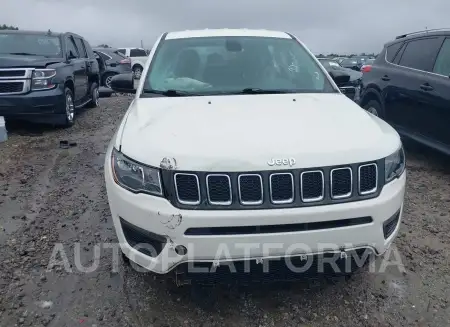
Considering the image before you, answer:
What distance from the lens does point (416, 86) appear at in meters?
5.44

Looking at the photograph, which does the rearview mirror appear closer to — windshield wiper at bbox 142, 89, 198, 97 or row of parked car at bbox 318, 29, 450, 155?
row of parked car at bbox 318, 29, 450, 155

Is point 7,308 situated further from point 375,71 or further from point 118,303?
point 375,71

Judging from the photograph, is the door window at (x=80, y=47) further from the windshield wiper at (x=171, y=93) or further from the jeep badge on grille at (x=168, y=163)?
the jeep badge on grille at (x=168, y=163)

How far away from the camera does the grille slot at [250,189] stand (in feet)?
7.24

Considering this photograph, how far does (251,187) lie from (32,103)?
5.80 meters

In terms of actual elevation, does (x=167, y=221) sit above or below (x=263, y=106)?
below

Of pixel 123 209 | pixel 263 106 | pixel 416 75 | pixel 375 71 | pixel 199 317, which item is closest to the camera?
pixel 123 209

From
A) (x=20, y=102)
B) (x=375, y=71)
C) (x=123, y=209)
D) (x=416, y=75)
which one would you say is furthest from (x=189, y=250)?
(x=20, y=102)

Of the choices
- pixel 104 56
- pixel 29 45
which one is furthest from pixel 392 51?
pixel 104 56

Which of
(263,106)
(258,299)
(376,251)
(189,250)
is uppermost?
(263,106)

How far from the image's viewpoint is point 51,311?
262cm

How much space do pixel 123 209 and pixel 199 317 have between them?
0.80 metres

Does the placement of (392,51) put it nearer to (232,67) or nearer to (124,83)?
(232,67)

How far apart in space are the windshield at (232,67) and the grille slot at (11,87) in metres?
4.01
